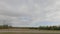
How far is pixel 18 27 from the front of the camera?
59.4 feet

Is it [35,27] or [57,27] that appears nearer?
[35,27]

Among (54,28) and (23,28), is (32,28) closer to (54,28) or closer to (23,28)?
(23,28)

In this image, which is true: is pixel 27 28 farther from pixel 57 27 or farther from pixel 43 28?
pixel 57 27

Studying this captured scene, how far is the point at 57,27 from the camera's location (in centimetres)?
1880

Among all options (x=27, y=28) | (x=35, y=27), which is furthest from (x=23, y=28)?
(x=35, y=27)

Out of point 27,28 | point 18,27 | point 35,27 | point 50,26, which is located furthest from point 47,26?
point 18,27

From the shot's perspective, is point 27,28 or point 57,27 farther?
point 57,27

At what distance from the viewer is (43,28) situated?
1850 cm

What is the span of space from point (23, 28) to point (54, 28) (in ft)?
16.5

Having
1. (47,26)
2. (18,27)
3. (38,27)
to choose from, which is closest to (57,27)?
(47,26)

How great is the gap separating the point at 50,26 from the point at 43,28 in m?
1.27

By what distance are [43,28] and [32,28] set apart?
1.95m

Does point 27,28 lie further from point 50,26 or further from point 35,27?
point 50,26

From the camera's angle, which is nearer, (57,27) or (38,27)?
(38,27)
